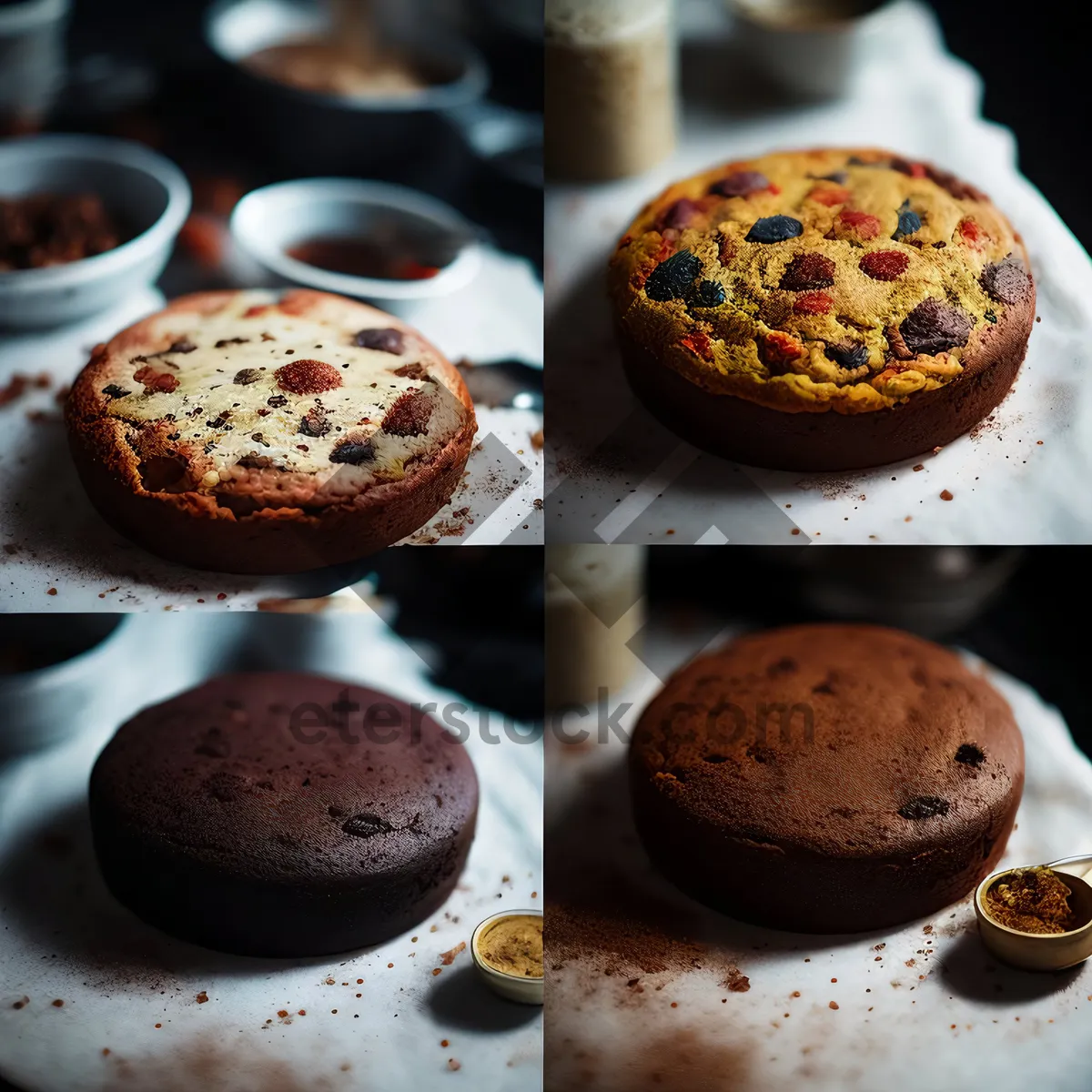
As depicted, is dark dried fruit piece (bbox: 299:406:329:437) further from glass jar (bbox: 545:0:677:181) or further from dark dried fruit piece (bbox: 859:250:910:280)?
dark dried fruit piece (bbox: 859:250:910:280)

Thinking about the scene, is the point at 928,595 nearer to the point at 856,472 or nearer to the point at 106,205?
the point at 856,472

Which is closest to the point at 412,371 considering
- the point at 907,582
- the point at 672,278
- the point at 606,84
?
the point at 672,278

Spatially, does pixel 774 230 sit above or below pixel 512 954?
above

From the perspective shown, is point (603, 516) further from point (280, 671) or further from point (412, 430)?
point (280, 671)

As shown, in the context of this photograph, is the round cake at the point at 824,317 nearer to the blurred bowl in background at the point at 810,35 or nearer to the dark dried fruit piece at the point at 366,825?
the blurred bowl in background at the point at 810,35

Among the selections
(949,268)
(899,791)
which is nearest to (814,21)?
(949,268)

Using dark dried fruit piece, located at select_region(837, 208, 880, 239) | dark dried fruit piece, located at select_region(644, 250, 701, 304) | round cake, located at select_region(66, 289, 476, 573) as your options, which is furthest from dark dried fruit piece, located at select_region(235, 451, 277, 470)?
dark dried fruit piece, located at select_region(837, 208, 880, 239)
